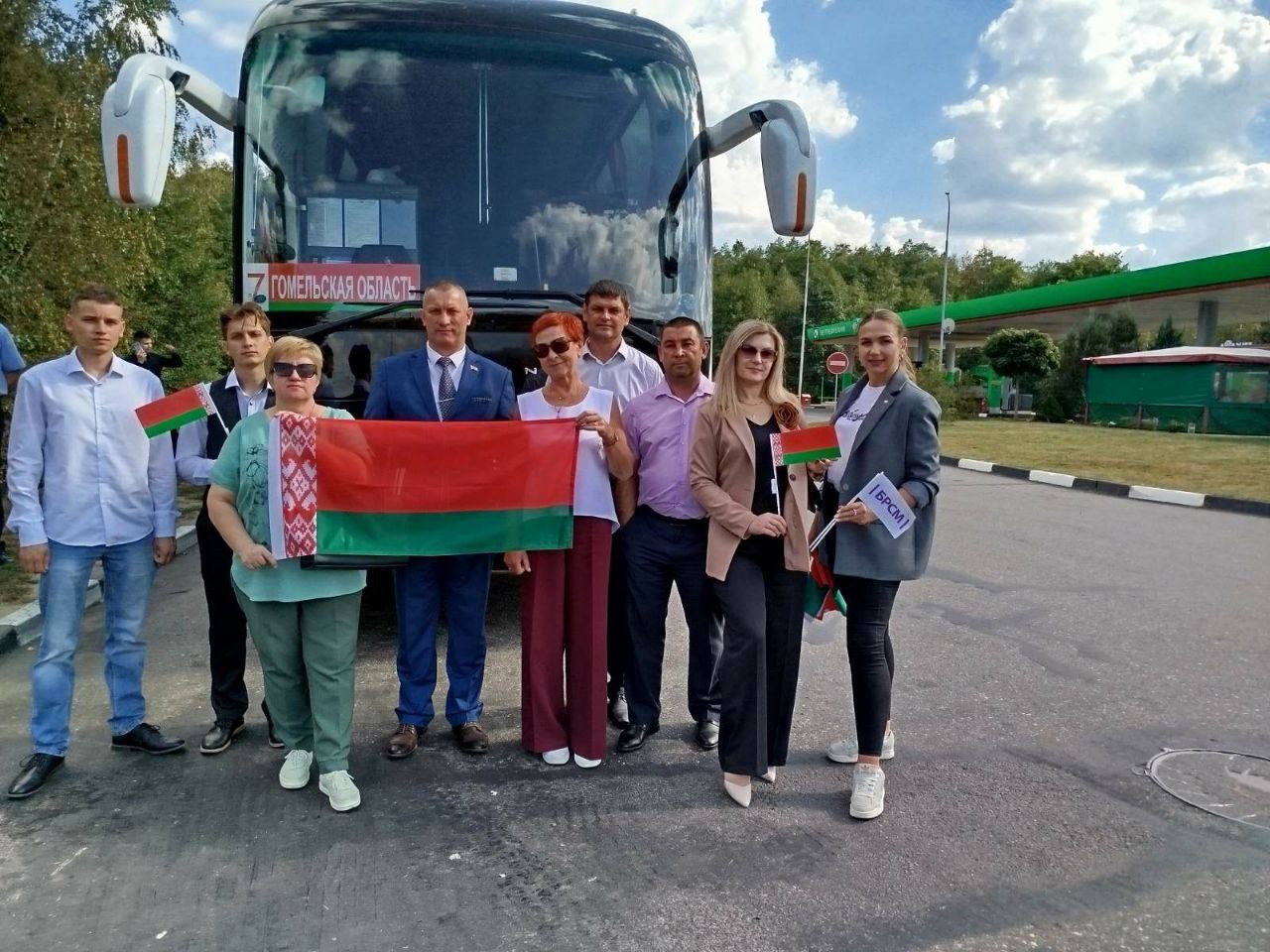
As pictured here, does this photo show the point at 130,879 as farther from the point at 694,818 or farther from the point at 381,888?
the point at 694,818

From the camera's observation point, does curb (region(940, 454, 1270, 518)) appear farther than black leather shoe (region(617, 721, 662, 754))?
Yes

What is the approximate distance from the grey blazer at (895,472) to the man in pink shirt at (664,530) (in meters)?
0.62

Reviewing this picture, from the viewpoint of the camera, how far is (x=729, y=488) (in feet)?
12.0

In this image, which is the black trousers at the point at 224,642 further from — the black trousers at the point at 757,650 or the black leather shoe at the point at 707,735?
the black trousers at the point at 757,650

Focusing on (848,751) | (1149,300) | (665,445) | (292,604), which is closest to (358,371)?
(292,604)

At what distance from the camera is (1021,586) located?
7305 mm

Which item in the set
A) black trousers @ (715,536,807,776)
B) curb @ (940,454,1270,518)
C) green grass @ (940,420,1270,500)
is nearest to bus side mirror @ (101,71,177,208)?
black trousers @ (715,536,807,776)

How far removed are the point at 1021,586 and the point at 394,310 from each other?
5.22 metres

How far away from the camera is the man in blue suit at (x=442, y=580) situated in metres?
4.01

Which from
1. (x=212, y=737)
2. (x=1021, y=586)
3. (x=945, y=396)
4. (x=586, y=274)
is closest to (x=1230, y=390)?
(x=945, y=396)

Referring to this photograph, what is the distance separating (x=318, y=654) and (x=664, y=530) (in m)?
1.45

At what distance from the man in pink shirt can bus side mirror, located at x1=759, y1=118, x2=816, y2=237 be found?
1318mm

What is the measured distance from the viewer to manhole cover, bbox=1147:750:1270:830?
3533 mm

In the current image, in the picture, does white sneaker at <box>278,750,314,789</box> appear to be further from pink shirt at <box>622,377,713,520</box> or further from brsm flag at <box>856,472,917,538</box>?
brsm flag at <box>856,472,917,538</box>
